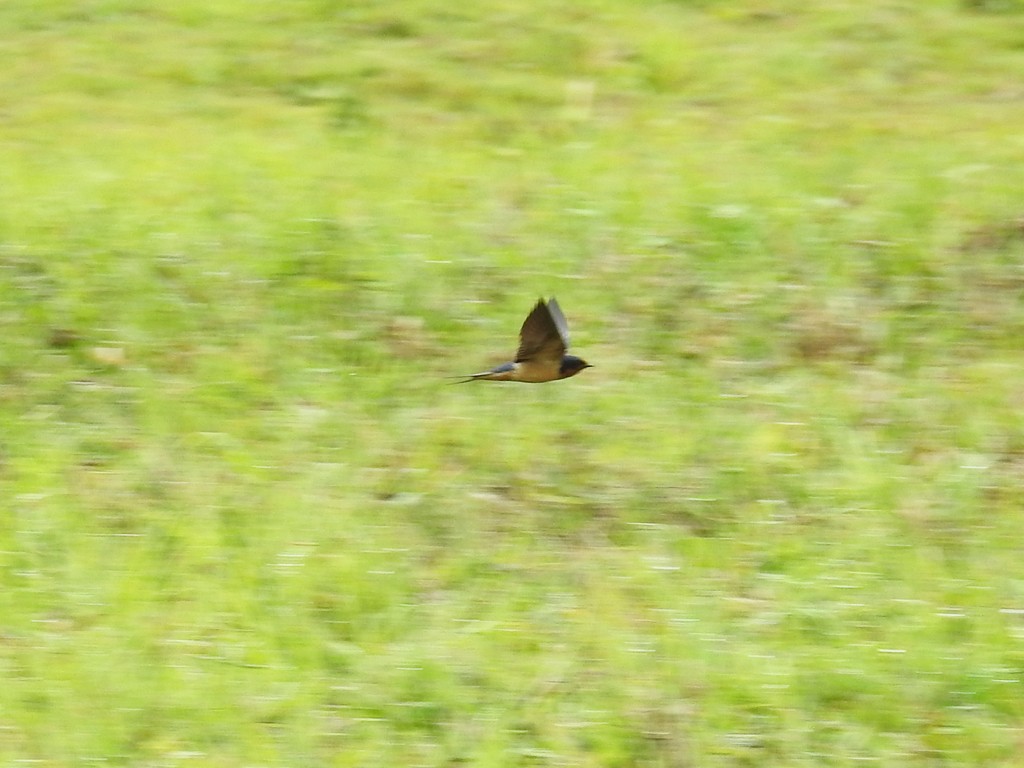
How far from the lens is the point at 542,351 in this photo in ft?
15.6

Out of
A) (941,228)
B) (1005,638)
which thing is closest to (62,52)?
(941,228)

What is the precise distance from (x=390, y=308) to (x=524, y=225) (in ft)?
2.70

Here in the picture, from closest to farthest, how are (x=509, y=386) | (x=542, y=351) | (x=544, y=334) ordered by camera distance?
(x=544, y=334), (x=542, y=351), (x=509, y=386)

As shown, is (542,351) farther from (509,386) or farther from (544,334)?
(509,386)

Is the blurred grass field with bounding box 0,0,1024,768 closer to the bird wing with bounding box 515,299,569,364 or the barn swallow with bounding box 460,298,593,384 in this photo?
the barn swallow with bounding box 460,298,593,384

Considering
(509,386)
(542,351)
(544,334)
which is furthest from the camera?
(509,386)

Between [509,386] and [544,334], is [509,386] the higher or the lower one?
the lower one

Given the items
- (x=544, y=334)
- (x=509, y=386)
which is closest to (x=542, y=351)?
(x=544, y=334)

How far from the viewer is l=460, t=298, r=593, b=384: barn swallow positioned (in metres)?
4.60

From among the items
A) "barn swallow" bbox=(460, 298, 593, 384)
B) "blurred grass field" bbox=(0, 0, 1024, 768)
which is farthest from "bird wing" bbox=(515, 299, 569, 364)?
"blurred grass field" bbox=(0, 0, 1024, 768)

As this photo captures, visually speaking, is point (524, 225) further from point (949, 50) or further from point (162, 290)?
point (949, 50)

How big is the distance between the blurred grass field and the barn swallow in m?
0.65

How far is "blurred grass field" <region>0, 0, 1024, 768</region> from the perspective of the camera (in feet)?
15.0

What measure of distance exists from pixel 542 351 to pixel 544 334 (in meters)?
0.12
